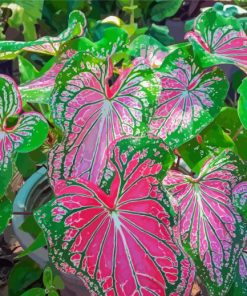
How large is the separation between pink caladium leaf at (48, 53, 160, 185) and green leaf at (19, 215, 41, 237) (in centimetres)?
22

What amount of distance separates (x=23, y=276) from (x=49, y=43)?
461mm

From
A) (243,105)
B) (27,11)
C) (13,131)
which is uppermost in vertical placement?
(27,11)

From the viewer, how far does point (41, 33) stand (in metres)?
1.88

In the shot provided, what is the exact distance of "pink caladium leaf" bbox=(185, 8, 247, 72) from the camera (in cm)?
77

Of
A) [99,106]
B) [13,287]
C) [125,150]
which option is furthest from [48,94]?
[13,287]

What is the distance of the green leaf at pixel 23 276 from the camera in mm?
1014

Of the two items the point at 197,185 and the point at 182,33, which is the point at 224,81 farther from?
the point at 182,33

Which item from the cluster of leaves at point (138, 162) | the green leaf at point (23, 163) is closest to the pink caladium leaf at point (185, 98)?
the cluster of leaves at point (138, 162)

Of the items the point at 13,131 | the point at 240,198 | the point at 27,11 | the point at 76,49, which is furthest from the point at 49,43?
the point at 27,11

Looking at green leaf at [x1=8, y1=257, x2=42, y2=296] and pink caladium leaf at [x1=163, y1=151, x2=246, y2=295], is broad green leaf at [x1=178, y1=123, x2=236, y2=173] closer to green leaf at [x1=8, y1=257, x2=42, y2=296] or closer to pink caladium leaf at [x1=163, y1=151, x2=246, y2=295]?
pink caladium leaf at [x1=163, y1=151, x2=246, y2=295]

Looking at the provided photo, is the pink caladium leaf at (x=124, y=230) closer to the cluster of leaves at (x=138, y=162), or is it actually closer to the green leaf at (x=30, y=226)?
the cluster of leaves at (x=138, y=162)

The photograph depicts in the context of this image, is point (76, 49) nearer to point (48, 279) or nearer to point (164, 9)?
point (48, 279)

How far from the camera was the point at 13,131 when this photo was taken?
74 cm

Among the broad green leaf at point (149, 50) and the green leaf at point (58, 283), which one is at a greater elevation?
the broad green leaf at point (149, 50)
